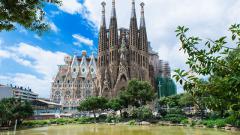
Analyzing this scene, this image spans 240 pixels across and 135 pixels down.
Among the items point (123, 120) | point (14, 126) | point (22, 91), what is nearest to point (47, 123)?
point (14, 126)

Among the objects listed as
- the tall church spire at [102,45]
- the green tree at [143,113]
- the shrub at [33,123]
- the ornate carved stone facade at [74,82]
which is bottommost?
the shrub at [33,123]

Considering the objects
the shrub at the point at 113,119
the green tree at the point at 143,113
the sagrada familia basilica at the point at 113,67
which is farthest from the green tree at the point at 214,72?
the sagrada familia basilica at the point at 113,67

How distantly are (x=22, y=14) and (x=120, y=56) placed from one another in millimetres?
79693

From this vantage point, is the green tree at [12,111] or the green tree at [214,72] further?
the green tree at [12,111]

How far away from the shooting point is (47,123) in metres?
50.0

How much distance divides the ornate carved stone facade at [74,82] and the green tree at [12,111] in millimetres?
46839

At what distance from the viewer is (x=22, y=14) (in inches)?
241

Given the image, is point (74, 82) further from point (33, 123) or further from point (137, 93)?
point (33, 123)

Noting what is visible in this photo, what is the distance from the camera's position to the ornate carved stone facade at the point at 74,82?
313 ft

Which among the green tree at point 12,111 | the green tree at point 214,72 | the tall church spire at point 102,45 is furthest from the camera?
the tall church spire at point 102,45

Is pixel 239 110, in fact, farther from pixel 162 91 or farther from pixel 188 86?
pixel 162 91

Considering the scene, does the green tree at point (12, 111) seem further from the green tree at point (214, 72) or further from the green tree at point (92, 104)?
the green tree at point (214, 72)

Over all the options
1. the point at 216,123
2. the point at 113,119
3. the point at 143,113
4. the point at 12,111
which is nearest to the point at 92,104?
the point at 113,119

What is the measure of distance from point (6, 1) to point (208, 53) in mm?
4132
